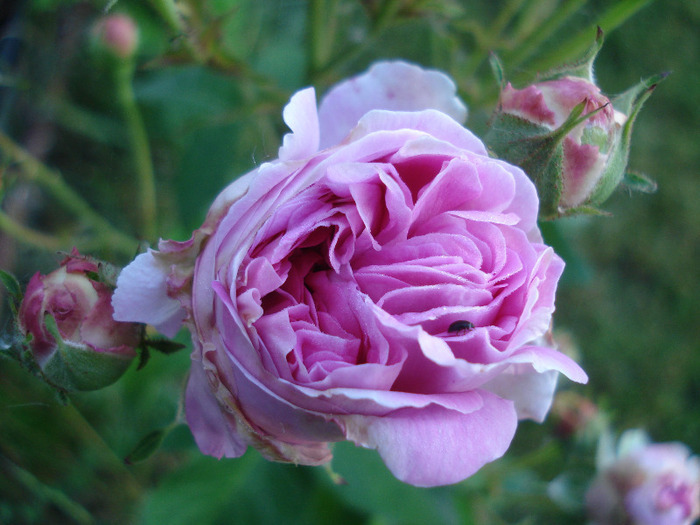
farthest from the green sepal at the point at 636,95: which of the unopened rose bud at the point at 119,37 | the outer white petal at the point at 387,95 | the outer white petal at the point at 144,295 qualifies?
the unopened rose bud at the point at 119,37

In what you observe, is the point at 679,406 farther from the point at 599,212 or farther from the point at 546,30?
the point at 599,212

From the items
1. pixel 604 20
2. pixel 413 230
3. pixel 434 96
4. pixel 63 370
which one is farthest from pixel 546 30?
pixel 63 370

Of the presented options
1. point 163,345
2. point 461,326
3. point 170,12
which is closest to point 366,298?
point 461,326

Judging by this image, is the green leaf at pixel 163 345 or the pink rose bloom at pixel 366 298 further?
the green leaf at pixel 163 345

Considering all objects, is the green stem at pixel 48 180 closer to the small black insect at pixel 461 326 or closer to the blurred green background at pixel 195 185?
the blurred green background at pixel 195 185

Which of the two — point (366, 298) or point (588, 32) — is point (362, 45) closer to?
point (588, 32)
